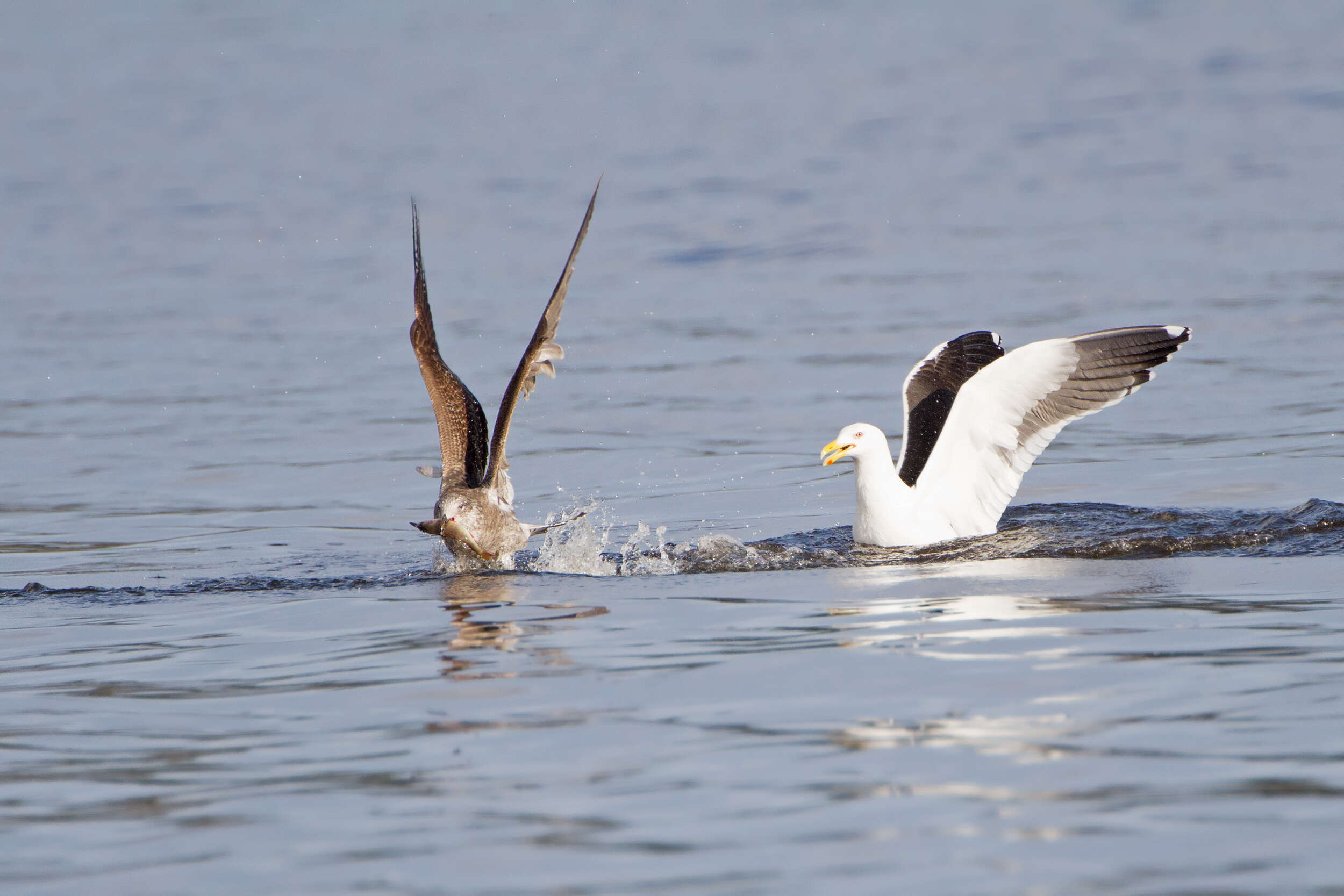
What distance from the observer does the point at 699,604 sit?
830 centimetres

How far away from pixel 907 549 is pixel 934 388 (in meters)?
1.96

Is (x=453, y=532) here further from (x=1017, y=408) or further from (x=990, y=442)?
(x=1017, y=408)

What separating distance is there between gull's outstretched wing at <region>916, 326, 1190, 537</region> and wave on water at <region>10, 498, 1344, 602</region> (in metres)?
0.26

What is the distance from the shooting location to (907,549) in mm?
9969

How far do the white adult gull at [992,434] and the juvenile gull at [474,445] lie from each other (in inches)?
70.5

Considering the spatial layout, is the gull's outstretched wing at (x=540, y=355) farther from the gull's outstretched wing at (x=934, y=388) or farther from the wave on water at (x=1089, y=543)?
the gull's outstretched wing at (x=934, y=388)

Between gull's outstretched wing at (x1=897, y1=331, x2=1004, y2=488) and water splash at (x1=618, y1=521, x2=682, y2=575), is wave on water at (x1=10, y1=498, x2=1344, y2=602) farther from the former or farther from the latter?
gull's outstretched wing at (x1=897, y1=331, x2=1004, y2=488)

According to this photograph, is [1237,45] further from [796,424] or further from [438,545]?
[438,545]

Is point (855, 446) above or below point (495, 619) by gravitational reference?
above

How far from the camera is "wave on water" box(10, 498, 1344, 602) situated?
9.27 meters

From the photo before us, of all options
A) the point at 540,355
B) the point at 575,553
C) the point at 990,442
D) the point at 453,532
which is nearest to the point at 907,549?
the point at 990,442

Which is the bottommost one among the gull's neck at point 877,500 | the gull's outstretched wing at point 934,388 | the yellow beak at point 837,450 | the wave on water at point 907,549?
the wave on water at point 907,549

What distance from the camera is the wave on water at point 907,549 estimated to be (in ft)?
30.4

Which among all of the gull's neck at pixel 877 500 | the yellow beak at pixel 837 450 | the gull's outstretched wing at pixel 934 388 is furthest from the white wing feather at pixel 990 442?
the gull's outstretched wing at pixel 934 388
